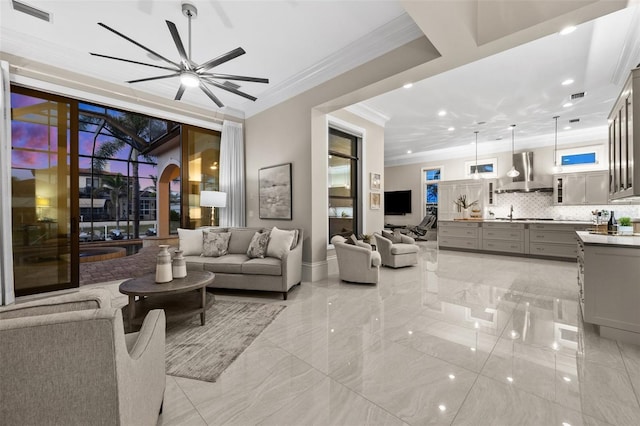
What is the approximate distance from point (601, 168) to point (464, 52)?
7.00 meters

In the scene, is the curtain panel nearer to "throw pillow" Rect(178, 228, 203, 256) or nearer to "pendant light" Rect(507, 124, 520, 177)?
"throw pillow" Rect(178, 228, 203, 256)

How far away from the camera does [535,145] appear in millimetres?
8055

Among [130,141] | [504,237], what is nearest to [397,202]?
[504,237]

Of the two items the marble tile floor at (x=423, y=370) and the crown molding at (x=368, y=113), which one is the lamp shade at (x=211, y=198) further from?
the crown molding at (x=368, y=113)

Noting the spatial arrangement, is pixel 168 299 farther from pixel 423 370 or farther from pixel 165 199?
pixel 165 199

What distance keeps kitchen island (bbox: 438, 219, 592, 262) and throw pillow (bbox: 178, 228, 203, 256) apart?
6658 millimetres

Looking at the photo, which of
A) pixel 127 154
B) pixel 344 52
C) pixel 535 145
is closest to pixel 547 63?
pixel 344 52

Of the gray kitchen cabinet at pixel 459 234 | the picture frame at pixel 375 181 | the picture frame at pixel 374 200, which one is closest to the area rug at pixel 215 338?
the picture frame at pixel 374 200

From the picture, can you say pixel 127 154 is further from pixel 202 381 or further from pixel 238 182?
pixel 202 381

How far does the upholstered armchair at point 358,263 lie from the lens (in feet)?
14.3

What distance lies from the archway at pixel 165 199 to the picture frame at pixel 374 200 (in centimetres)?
575

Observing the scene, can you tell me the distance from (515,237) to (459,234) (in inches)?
52.9

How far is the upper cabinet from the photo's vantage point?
2.54 meters

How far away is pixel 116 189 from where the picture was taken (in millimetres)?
7484
